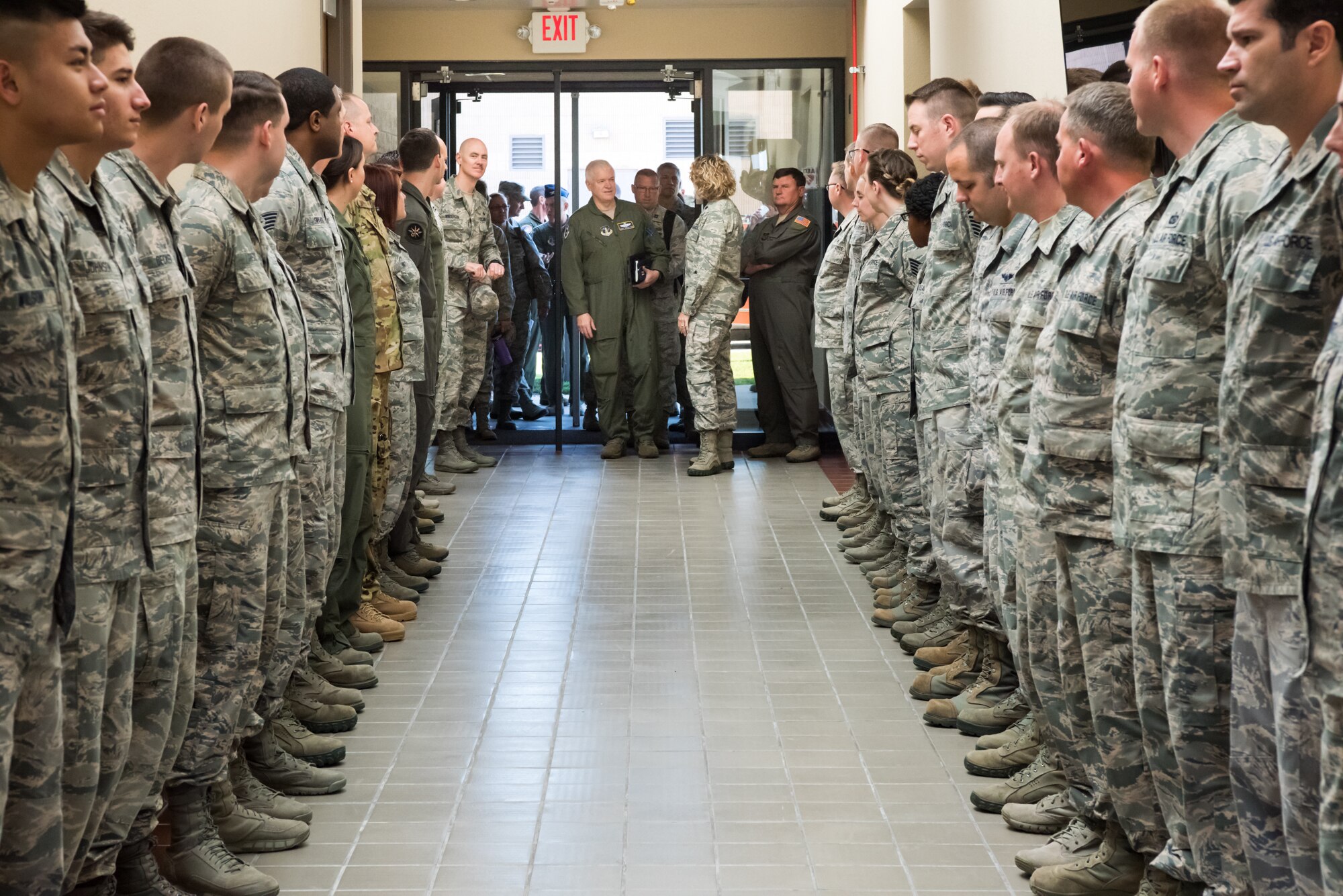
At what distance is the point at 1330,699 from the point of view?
178 cm

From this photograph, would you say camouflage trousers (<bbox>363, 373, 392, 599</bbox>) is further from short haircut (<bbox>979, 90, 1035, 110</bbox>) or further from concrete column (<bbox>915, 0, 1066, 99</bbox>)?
concrete column (<bbox>915, 0, 1066, 99</bbox>)

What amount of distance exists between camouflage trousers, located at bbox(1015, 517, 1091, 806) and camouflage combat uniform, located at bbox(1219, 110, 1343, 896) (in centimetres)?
80

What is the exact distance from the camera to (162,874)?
2914 millimetres

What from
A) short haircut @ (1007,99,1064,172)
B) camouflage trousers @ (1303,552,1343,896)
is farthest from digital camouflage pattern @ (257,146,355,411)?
camouflage trousers @ (1303,552,1343,896)

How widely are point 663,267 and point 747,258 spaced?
61 centimetres

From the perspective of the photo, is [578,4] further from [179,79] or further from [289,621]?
[179,79]

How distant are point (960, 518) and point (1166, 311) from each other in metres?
1.86

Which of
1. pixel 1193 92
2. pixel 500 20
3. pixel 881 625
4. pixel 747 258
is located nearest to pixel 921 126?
pixel 881 625

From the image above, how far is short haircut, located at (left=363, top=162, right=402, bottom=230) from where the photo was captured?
16.8 ft

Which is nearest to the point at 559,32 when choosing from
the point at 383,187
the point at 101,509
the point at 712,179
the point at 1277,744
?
the point at 712,179

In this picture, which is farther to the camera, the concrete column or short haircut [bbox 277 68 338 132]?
the concrete column

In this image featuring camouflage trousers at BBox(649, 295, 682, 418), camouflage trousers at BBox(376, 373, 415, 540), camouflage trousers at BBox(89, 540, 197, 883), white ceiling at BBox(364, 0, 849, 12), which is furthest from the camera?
white ceiling at BBox(364, 0, 849, 12)

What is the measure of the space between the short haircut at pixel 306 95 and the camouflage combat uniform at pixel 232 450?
0.82 m

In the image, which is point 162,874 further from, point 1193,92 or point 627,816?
point 1193,92
